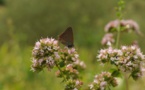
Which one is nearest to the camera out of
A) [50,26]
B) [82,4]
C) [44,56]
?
[44,56]

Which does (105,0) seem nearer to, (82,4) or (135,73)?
(82,4)

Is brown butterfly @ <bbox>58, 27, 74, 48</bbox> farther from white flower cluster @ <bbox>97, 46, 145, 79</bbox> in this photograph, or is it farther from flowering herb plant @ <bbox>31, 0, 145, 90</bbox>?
white flower cluster @ <bbox>97, 46, 145, 79</bbox>

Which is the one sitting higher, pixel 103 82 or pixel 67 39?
pixel 67 39

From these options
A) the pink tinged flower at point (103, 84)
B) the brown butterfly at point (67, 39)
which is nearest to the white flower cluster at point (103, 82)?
the pink tinged flower at point (103, 84)

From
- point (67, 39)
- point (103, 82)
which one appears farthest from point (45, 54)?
point (103, 82)

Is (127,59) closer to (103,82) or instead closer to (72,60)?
(103,82)

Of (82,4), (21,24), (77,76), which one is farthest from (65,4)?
(77,76)
